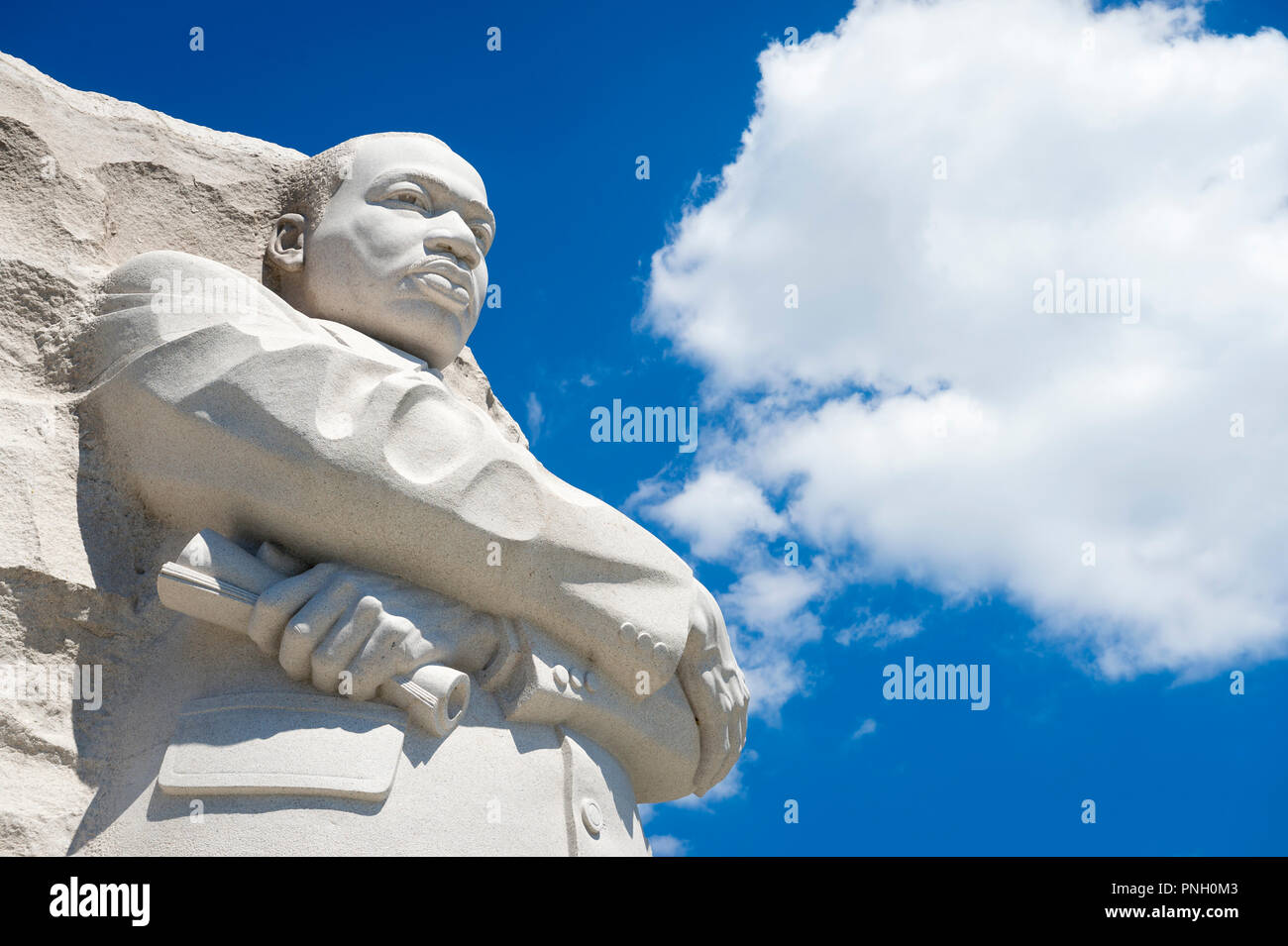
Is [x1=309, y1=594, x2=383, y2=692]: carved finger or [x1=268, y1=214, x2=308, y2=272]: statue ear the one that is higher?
[x1=268, y1=214, x2=308, y2=272]: statue ear

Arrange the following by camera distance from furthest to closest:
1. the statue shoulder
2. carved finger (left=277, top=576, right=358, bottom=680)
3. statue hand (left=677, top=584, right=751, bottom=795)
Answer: statue hand (left=677, top=584, right=751, bottom=795) < the statue shoulder < carved finger (left=277, top=576, right=358, bottom=680)

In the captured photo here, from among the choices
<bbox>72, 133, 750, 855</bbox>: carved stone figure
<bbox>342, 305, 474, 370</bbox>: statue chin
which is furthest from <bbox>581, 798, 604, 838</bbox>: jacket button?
<bbox>342, 305, 474, 370</bbox>: statue chin

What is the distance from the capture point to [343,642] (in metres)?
4.61

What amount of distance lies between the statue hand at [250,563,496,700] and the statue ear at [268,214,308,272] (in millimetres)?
1705

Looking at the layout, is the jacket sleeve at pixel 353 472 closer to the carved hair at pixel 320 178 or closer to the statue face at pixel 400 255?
the statue face at pixel 400 255

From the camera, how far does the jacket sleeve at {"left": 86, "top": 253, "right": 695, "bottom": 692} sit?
15.6ft

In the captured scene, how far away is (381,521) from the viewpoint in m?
4.78

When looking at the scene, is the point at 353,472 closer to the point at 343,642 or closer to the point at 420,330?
the point at 343,642

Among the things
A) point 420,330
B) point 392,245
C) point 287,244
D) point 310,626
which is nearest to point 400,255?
point 392,245

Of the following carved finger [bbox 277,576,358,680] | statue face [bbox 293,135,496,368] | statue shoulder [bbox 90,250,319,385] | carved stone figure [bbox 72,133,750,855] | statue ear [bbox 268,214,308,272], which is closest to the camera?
carved stone figure [bbox 72,133,750,855]

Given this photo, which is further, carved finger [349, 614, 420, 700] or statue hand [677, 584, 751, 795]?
statue hand [677, 584, 751, 795]

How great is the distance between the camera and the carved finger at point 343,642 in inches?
181

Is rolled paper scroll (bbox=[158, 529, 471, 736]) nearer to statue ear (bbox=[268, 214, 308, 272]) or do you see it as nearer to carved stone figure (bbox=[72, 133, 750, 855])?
carved stone figure (bbox=[72, 133, 750, 855])
